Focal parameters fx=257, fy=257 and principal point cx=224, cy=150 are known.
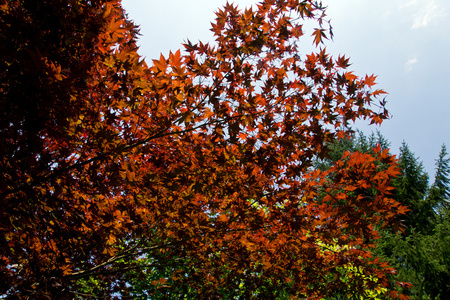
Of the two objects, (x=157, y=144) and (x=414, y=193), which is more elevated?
(x=414, y=193)

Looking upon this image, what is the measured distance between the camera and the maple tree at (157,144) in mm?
2279

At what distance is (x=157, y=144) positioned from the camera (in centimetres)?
294

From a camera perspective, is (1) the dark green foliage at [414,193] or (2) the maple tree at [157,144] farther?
(1) the dark green foliage at [414,193]

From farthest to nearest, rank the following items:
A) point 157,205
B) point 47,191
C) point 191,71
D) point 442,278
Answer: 1. point 442,278
2. point 157,205
3. point 191,71
4. point 47,191

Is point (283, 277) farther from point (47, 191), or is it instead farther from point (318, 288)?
point (47, 191)

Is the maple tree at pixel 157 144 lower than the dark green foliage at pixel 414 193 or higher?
lower

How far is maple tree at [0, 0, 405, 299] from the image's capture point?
7.48ft

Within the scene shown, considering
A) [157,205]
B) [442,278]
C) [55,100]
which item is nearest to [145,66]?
[55,100]

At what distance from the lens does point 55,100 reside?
2201mm

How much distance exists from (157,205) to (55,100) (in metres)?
1.93

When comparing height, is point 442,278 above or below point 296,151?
below

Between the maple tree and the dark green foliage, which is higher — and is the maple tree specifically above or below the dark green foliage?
below

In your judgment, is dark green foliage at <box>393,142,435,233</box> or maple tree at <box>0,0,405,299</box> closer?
maple tree at <box>0,0,405,299</box>

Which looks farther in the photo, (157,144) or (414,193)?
(414,193)
